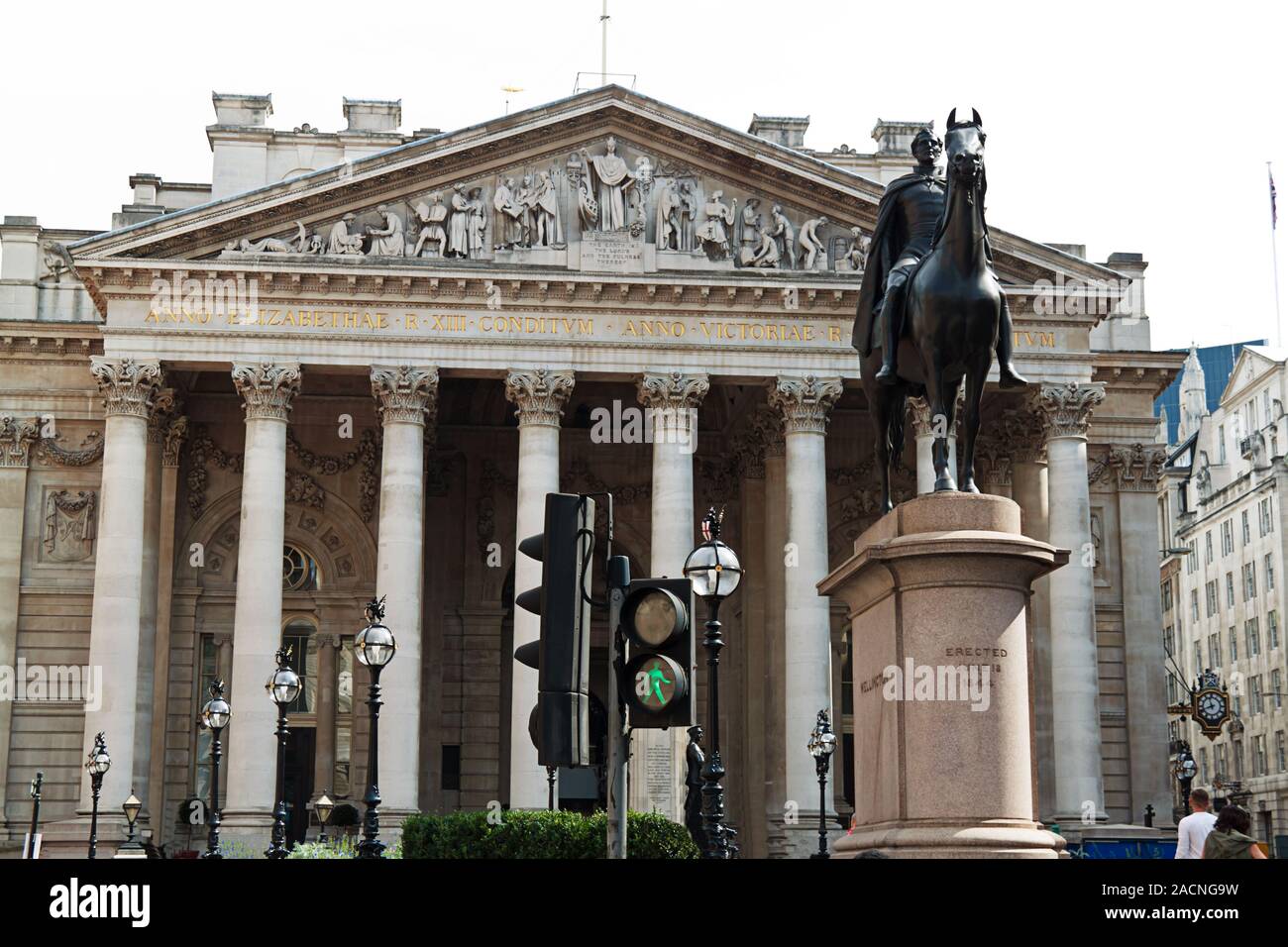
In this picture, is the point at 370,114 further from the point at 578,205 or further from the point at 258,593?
the point at 258,593

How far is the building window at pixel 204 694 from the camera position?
51.7 metres

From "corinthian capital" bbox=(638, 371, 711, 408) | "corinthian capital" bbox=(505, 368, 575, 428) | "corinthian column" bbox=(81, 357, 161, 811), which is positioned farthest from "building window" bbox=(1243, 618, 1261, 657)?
"corinthian column" bbox=(81, 357, 161, 811)

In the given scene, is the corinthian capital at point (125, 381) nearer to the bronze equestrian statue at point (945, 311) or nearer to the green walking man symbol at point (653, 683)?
the bronze equestrian statue at point (945, 311)

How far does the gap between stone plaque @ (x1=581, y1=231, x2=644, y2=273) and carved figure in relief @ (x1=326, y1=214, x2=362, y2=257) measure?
6031mm

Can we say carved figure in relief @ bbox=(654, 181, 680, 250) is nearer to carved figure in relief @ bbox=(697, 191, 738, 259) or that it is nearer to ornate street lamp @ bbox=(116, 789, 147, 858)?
carved figure in relief @ bbox=(697, 191, 738, 259)

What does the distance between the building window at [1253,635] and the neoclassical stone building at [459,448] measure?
3945 centimetres

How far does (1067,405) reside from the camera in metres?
49.2

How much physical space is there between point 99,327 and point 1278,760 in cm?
6486

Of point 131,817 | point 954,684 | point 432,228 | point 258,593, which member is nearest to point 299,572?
point 258,593

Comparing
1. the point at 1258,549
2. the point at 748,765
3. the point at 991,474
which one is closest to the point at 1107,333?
the point at 991,474

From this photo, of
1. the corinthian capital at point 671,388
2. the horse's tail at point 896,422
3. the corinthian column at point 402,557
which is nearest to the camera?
the horse's tail at point 896,422

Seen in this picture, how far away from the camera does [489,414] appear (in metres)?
56.7

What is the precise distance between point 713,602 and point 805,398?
77.8 ft

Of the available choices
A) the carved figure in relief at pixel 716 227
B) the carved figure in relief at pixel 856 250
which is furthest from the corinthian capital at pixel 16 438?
the carved figure in relief at pixel 856 250
